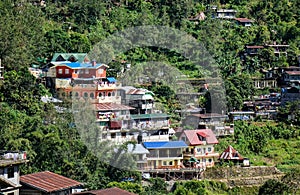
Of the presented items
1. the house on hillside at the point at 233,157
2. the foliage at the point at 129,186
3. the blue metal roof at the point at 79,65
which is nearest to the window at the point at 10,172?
the foliage at the point at 129,186

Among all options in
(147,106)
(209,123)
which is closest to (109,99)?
(147,106)

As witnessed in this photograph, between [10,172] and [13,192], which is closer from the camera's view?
[10,172]

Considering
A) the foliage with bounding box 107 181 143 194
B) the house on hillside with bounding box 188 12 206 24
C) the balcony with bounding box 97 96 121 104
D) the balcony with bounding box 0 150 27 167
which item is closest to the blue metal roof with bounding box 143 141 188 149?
the balcony with bounding box 97 96 121 104

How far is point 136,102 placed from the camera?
34.0m

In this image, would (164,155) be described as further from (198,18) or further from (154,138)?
(198,18)

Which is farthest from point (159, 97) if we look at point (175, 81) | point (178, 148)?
point (178, 148)

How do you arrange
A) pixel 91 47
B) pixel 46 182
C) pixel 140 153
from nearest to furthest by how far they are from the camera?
pixel 46 182
pixel 140 153
pixel 91 47

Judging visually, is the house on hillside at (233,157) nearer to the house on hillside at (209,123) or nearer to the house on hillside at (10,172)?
the house on hillside at (209,123)

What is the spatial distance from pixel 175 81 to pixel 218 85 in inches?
77.6

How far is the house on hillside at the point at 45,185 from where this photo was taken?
62.2 ft

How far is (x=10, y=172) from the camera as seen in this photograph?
59.3ft

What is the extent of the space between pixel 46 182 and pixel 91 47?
19.7m

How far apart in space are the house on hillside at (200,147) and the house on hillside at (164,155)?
564 mm

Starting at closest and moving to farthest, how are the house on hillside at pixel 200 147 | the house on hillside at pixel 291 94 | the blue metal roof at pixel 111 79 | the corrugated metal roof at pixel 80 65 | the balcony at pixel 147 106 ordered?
the house on hillside at pixel 200 147
the balcony at pixel 147 106
the blue metal roof at pixel 111 79
the corrugated metal roof at pixel 80 65
the house on hillside at pixel 291 94
